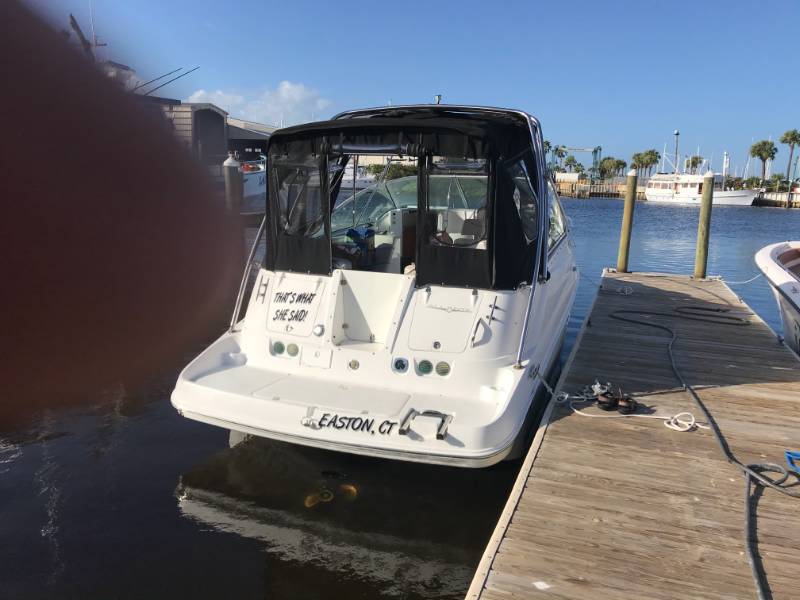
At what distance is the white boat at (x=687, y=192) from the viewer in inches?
2692

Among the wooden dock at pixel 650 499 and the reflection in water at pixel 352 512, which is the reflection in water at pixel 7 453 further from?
the wooden dock at pixel 650 499

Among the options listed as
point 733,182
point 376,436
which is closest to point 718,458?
point 376,436

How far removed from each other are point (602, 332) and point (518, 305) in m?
3.52

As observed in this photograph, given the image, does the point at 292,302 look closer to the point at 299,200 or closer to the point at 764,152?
the point at 299,200

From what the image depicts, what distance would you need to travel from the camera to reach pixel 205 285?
521 inches

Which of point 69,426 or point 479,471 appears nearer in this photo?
point 479,471

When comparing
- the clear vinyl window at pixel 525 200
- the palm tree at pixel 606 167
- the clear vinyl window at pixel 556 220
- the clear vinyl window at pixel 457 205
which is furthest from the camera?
the palm tree at pixel 606 167

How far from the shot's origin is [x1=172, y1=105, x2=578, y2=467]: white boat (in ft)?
13.8

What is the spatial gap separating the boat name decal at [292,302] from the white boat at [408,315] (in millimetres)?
11

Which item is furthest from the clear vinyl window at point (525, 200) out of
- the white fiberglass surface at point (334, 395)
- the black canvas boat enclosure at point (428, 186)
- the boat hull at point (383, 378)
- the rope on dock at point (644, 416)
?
the white fiberglass surface at point (334, 395)

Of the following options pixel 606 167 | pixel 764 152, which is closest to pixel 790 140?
pixel 764 152

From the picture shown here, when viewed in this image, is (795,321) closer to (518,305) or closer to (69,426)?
(518,305)

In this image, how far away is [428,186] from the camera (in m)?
4.77

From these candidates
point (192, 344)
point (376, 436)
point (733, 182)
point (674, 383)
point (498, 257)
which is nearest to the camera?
point (376, 436)
